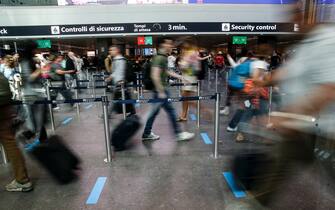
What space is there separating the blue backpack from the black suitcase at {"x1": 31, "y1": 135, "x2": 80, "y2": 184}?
329 cm

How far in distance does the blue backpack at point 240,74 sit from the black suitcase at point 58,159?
3.29 meters

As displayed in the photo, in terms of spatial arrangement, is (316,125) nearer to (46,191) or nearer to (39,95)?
(46,191)

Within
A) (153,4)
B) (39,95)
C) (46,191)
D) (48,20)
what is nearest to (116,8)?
(153,4)

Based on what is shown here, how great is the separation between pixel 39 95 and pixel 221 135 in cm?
386

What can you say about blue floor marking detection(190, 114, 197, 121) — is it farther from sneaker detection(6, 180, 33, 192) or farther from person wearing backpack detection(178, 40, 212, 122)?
sneaker detection(6, 180, 33, 192)

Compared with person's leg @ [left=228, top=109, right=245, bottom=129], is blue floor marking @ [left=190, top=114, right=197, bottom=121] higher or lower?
lower

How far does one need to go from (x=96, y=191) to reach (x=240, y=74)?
127 inches

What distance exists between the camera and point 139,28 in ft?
60.4

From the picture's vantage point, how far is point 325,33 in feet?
5.85

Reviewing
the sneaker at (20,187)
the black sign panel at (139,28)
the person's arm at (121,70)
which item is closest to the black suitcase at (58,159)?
the sneaker at (20,187)

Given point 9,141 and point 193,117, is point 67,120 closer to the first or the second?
point 193,117

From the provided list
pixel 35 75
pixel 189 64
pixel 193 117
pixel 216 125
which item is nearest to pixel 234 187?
pixel 216 125

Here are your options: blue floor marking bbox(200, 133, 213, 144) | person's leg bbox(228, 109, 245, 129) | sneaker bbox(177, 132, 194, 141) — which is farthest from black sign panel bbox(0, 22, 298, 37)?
sneaker bbox(177, 132, 194, 141)

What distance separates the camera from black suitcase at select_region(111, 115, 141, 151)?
477 cm
